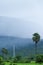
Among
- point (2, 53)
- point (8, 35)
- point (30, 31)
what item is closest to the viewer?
point (2, 53)

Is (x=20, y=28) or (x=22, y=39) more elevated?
(x=20, y=28)

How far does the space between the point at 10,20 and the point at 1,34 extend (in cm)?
147

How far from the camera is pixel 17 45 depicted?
44.3 ft

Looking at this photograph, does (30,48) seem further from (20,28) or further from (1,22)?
(1,22)

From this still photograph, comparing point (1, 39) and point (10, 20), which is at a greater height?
point (10, 20)

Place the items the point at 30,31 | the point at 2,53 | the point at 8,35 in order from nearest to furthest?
the point at 2,53
the point at 30,31
the point at 8,35

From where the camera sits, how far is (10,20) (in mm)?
13812

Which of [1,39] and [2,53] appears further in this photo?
[1,39]

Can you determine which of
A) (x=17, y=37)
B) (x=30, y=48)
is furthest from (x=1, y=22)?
(x=30, y=48)

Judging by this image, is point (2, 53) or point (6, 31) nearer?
point (2, 53)

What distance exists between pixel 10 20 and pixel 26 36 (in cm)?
193

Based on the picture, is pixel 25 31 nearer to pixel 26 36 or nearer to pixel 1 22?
pixel 26 36

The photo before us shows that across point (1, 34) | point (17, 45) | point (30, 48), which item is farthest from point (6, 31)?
point (30, 48)

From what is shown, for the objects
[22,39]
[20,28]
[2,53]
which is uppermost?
[20,28]
